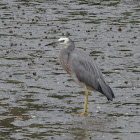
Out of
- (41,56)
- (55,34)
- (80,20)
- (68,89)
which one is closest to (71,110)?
(68,89)

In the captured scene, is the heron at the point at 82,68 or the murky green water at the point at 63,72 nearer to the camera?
the murky green water at the point at 63,72

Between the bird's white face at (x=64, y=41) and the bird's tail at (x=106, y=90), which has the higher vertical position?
the bird's white face at (x=64, y=41)

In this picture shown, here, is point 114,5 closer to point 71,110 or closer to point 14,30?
point 14,30

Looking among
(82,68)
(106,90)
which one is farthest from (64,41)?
(106,90)

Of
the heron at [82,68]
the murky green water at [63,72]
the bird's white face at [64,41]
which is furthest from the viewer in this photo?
the bird's white face at [64,41]

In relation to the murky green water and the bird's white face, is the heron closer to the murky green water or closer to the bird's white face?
the bird's white face

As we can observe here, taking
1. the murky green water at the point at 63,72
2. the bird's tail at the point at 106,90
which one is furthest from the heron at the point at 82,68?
the murky green water at the point at 63,72

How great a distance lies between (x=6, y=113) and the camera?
12.3 m

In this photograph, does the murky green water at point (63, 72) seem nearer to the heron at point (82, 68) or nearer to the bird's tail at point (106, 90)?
the bird's tail at point (106, 90)

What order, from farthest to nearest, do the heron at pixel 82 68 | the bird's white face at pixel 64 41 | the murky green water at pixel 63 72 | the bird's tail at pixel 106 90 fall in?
the bird's white face at pixel 64 41
the heron at pixel 82 68
the bird's tail at pixel 106 90
the murky green water at pixel 63 72

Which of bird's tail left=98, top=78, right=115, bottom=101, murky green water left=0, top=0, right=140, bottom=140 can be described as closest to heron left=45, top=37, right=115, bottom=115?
bird's tail left=98, top=78, right=115, bottom=101

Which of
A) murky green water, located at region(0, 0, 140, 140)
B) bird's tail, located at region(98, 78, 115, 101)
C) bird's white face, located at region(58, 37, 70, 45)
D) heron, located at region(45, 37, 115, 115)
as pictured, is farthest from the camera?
bird's white face, located at region(58, 37, 70, 45)

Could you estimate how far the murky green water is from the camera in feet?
37.5

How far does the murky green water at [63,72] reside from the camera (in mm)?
11422
